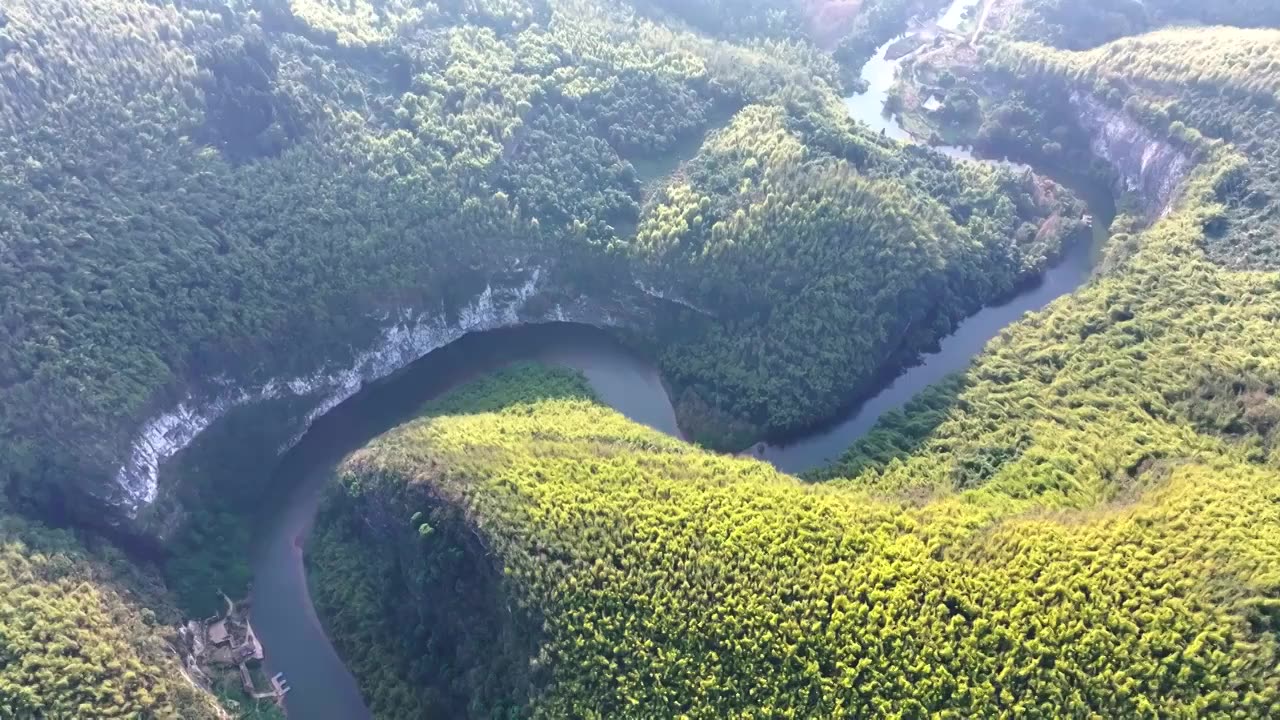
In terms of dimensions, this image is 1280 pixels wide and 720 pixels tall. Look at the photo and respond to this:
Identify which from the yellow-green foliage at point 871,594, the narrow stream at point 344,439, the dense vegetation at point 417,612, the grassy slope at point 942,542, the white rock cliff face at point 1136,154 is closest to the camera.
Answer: the yellow-green foliage at point 871,594

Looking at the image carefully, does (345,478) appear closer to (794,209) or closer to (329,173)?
(329,173)

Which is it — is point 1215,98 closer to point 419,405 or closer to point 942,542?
point 942,542

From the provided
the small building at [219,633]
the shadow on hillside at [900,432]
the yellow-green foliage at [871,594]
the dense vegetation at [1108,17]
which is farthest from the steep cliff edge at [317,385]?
the dense vegetation at [1108,17]

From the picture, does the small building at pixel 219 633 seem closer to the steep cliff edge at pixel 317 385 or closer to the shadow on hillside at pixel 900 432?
the steep cliff edge at pixel 317 385

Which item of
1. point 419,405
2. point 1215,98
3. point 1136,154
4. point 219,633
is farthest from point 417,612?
point 1215,98

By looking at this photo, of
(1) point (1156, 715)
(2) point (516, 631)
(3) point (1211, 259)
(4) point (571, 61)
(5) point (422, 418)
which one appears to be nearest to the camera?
(1) point (1156, 715)

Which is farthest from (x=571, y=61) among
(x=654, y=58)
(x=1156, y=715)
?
(x=1156, y=715)
